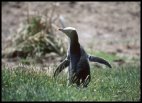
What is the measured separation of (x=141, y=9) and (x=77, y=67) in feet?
41.1

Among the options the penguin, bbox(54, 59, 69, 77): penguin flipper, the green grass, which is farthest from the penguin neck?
the green grass

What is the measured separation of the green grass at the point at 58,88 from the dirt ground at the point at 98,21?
852cm

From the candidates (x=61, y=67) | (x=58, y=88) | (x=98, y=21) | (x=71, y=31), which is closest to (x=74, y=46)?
(x=71, y=31)

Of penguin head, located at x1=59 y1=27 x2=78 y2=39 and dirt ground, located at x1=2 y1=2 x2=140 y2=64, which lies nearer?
penguin head, located at x1=59 y1=27 x2=78 y2=39

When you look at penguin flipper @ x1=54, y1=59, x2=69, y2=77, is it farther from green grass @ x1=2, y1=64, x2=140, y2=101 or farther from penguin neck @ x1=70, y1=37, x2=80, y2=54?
penguin neck @ x1=70, y1=37, x2=80, y2=54

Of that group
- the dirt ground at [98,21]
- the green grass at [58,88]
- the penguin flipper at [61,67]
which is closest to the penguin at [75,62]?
the penguin flipper at [61,67]

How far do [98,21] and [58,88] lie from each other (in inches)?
519

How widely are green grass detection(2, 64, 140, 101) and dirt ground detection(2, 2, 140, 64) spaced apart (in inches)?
335

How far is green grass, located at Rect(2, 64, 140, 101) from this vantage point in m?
8.46

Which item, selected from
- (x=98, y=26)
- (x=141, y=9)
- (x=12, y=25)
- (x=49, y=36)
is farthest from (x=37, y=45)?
(x=141, y=9)

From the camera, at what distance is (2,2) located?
→ 22.4 metres

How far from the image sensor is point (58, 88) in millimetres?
8906

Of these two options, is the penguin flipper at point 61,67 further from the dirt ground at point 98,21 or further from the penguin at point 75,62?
the dirt ground at point 98,21

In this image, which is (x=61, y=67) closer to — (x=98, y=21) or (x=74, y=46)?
(x=74, y=46)
